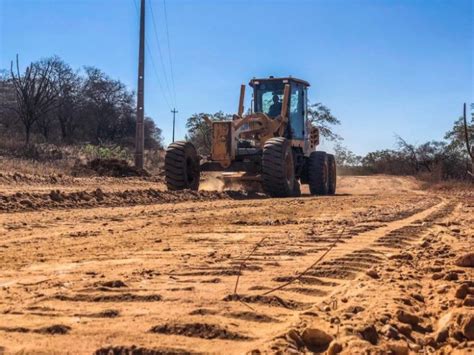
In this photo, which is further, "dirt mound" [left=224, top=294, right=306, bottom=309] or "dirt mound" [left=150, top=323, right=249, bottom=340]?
"dirt mound" [left=224, top=294, right=306, bottom=309]

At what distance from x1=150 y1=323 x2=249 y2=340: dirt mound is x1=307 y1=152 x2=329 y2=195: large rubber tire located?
543 inches

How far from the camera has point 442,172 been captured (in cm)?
2919

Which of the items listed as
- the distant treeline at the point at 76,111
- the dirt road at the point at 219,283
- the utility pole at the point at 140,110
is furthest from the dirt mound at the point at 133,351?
the distant treeline at the point at 76,111

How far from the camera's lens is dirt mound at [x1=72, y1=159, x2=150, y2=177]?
21.1 metres

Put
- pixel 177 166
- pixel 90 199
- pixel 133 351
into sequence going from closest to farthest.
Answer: pixel 133 351
pixel 90 199
pixel 177 166

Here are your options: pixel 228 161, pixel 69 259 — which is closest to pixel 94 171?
pixel 228 161

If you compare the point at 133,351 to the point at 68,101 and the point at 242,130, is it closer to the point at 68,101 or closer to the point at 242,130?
the point at 242,130

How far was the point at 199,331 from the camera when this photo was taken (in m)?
2.80

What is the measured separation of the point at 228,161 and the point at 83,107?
31927 mm

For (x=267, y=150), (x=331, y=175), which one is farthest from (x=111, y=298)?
(x=331, y=175)

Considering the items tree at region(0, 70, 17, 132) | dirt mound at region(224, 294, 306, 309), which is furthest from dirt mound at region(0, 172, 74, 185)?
tree at region(0, 70, 17, 132)

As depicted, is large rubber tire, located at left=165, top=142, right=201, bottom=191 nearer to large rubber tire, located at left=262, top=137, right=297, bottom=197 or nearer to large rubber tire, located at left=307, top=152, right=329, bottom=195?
large rubber tire, located at left=262, top=137, right=297, bottom=197

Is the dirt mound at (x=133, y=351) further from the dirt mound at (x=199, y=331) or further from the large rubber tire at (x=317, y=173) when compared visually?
the large rubber tire at (x=317, y=173)

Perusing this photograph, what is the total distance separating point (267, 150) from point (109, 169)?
9.66m
